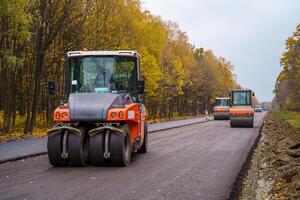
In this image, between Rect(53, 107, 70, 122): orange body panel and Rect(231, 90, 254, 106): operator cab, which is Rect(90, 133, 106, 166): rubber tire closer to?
Rect(53, 107, 70, 122): orange body panel

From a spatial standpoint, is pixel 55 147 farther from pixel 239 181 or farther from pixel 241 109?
pixel 241 109

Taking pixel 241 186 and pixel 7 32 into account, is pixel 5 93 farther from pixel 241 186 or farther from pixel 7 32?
pixel 241 186

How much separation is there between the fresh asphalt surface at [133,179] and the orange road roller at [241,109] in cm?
1827

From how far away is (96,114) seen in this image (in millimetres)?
11180

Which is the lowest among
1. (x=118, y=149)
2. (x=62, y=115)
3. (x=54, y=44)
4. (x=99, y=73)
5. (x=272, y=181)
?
(x=272, y=181)

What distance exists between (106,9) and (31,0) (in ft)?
31.1

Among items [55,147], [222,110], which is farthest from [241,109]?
[55,147]

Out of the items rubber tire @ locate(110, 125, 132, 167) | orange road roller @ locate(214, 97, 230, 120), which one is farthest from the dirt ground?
orange road roller @ locate(214, 97, 230, 120)

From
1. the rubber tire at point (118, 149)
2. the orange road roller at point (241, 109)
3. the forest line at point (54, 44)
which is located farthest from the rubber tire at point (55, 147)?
the orange road roller at point (241, 109)

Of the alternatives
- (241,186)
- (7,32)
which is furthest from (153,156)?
(7,32)

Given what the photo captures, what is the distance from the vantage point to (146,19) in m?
43.7

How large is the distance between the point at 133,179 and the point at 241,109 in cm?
2372

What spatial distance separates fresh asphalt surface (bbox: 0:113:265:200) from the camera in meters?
8.09

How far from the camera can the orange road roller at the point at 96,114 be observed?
1119cm
